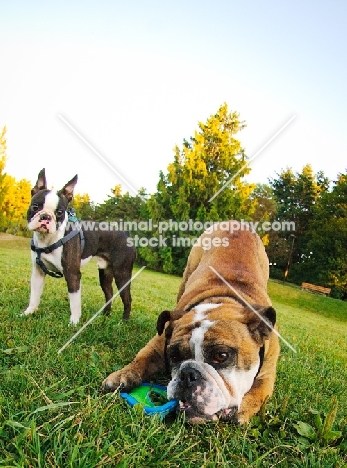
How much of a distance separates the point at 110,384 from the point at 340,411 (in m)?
2.00

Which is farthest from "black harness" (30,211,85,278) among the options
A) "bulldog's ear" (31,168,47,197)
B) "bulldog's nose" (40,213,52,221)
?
"bulldog's ear" (31,168,47,197)

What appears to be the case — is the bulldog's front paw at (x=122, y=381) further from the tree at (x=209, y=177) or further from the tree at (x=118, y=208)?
the tree at (x=118, y=208)

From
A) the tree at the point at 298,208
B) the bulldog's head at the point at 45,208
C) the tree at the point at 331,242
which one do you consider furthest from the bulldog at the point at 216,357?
the tree at the point at 298,208

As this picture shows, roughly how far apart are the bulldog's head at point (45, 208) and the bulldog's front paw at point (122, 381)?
6.80ft

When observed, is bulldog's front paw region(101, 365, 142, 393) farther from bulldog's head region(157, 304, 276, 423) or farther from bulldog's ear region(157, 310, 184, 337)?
bulldog's ear region(157, 310, 184, 337)

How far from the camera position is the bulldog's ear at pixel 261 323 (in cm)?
311

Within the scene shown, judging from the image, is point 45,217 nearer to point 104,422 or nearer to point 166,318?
point 166,318

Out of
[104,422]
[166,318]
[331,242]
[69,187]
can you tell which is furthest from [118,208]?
[104,422]

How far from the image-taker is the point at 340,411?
3.35m

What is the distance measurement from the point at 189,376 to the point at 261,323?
0.79 metres

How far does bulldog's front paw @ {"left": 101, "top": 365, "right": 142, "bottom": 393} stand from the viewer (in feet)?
9.64

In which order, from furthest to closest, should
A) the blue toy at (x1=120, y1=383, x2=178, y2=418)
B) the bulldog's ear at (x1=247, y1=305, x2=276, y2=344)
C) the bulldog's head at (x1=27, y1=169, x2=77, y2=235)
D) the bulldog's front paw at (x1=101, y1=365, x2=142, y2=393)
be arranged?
the bulldog's head at (x1=27, y1=169, x2=77, y2=235), the bulldog's ear at (x1=247, y1=305, x2=276, y2=344), the bulldog's front paw at (x1=101, y1=365, x2=142, y2=393), the blue toy at (x1=120, y1=383, x2=178, y2=418)

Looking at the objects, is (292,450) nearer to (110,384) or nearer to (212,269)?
(110,384)

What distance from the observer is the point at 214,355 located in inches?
112
